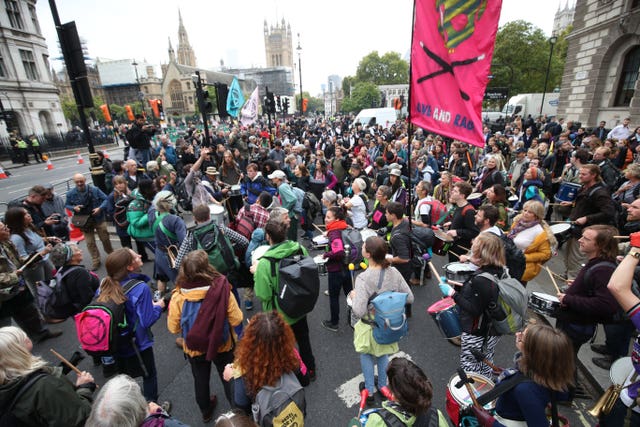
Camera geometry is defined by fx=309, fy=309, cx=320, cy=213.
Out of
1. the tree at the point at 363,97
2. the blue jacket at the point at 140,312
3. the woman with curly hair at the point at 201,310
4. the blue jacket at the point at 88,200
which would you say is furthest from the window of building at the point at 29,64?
the tree at the point at 363,97

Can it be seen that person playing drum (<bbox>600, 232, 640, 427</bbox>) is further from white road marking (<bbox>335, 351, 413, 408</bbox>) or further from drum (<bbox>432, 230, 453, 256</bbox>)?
drum (<bbox>432, 230, 453, 256</bbox>)

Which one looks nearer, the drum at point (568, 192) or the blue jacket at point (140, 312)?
the blue jacket at point (140, 312)

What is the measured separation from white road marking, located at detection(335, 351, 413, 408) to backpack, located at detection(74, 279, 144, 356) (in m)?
2.33

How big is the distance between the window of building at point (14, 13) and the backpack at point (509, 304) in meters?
48.9

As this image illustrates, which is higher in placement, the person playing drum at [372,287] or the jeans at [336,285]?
the person playing drum at [372,287]

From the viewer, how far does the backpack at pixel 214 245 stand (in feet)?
12.5

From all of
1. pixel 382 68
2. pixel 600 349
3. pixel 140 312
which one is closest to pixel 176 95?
pixel 382 68

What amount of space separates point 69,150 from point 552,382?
38.7 m

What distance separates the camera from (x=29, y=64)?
34.1 metres

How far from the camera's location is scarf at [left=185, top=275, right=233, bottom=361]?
2666mm

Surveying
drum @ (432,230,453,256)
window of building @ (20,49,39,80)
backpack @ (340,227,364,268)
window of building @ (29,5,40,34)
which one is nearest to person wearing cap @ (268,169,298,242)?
backpack @ (340,227,364,268)

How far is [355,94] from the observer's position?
7331cm

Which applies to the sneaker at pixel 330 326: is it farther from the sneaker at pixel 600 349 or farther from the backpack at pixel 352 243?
the sneaker at pixel 600 349

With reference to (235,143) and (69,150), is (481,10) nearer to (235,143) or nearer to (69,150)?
(235,143)
